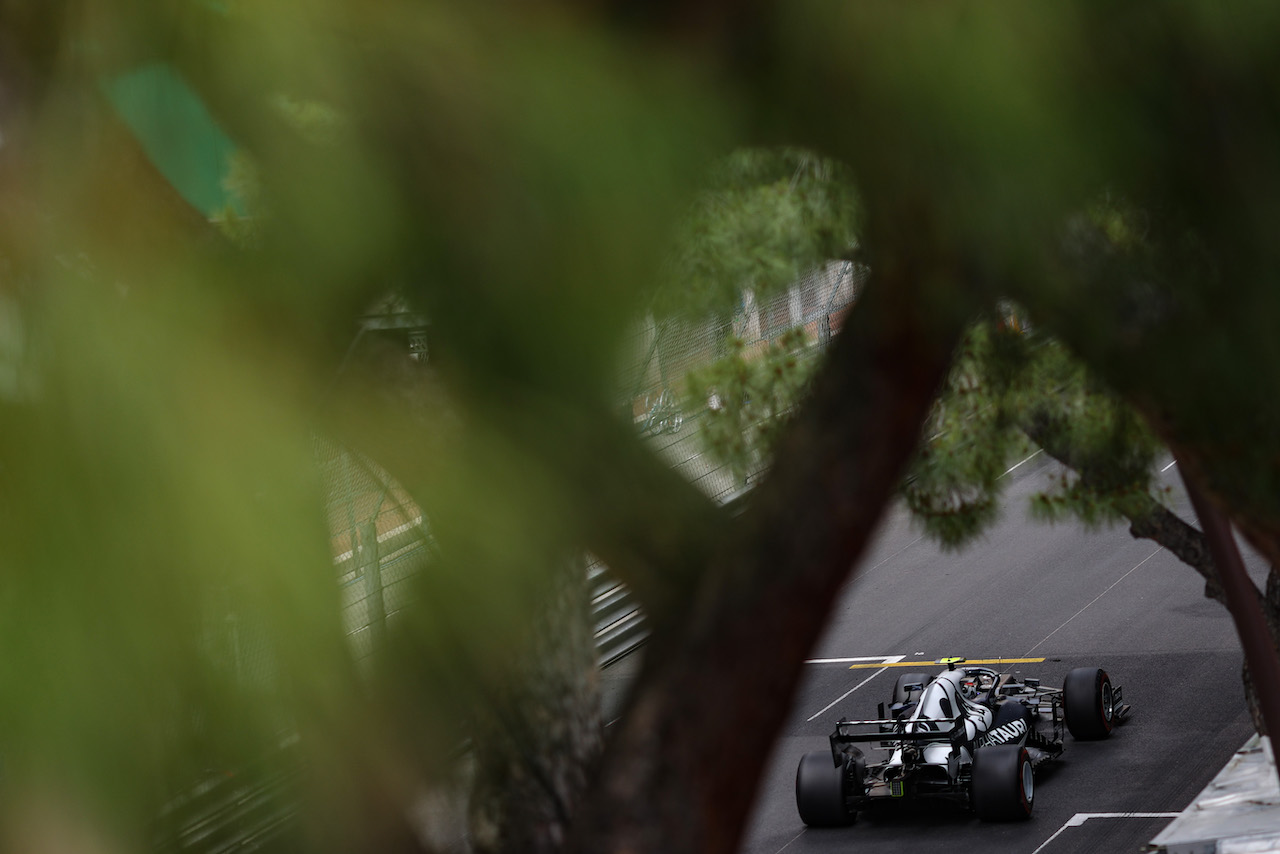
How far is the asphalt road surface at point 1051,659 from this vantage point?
7.80 metres

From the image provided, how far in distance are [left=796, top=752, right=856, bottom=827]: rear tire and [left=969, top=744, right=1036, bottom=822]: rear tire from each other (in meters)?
0.74

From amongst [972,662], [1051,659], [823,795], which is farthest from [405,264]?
[972,662]

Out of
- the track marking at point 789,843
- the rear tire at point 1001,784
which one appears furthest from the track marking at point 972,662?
the track marking at point 789,843

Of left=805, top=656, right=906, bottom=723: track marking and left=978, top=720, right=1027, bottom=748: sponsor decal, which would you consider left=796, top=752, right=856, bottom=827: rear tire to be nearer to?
left=978, top=720, right=1027, bottom=748: sponsor decal

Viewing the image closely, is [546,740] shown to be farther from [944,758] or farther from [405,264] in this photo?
[944,758]

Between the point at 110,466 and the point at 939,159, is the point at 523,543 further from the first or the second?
the point at 939,159

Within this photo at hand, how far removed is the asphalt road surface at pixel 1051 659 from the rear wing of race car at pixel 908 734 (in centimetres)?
44

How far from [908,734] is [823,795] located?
615mm

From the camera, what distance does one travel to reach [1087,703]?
8703 mm

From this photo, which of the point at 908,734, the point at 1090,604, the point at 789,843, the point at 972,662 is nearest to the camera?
the point at 908,734

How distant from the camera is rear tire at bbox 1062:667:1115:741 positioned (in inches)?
341

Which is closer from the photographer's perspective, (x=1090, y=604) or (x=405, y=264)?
(x=405, y=264)

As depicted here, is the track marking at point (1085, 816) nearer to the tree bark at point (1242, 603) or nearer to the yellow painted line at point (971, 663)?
the tree bark at point (1242, 603)

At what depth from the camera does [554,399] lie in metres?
1.00
